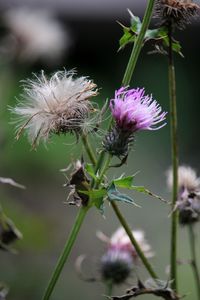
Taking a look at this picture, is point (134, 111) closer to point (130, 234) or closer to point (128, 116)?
point (128, 116)

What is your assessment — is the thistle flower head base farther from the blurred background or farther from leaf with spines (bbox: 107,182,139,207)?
the blurred background

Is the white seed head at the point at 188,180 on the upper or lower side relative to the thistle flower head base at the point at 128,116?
upper

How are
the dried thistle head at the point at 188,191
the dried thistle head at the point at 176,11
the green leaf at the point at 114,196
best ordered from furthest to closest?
the dried thistle head at the point at 188,191 → the dried thistle head at the point at 176,11 → the green leaf at the point at 114,196

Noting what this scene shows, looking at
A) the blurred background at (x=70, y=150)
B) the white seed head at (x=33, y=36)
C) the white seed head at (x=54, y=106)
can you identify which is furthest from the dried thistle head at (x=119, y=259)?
the white seed head at (x=33, y=36)

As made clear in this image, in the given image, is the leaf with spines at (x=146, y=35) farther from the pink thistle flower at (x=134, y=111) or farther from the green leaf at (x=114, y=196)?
the green leaf at (x=114, y=196)

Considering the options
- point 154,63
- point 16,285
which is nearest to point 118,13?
point 154,63

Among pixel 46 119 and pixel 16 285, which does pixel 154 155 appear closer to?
pixel 16 285

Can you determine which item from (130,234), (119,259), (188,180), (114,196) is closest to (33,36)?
(119,259)
